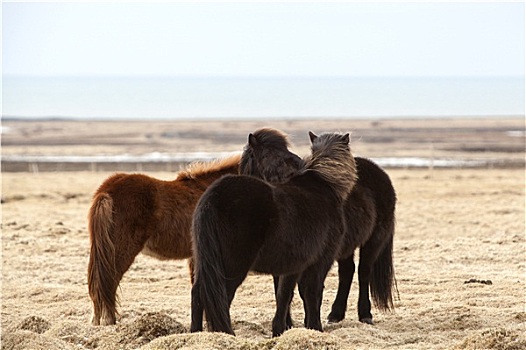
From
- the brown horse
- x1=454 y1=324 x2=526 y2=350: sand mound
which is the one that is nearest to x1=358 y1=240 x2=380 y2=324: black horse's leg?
the brown horse

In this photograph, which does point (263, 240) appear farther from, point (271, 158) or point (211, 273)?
point (271, 158)

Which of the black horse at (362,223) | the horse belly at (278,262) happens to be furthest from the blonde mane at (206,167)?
the horse belly at (278,262)

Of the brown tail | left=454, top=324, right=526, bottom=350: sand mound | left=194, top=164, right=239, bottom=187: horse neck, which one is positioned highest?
left=194, top=164, right=239, bottom=187: horse neck

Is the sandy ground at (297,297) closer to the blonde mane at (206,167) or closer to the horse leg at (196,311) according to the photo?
the horse leg at (196,311)

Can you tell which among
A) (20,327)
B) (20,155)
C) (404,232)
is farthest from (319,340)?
(20,155)

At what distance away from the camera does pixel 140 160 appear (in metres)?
37.3

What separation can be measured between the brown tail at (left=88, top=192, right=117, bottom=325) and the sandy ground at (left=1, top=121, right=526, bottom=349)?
1.18 feet

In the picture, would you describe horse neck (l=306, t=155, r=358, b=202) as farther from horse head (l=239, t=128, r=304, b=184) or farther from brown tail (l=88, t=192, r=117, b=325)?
brown tail (l=88, t=192, r=117, b=325)

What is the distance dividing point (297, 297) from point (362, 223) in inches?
70.9

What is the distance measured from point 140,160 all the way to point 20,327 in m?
30.5

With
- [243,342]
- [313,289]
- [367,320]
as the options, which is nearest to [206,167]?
[313,289]

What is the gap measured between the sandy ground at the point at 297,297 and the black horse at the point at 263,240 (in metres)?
0.41

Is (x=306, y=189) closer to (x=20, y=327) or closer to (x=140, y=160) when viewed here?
(x=20, y=327)

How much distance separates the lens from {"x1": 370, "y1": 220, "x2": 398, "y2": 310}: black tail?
27.1 ft
